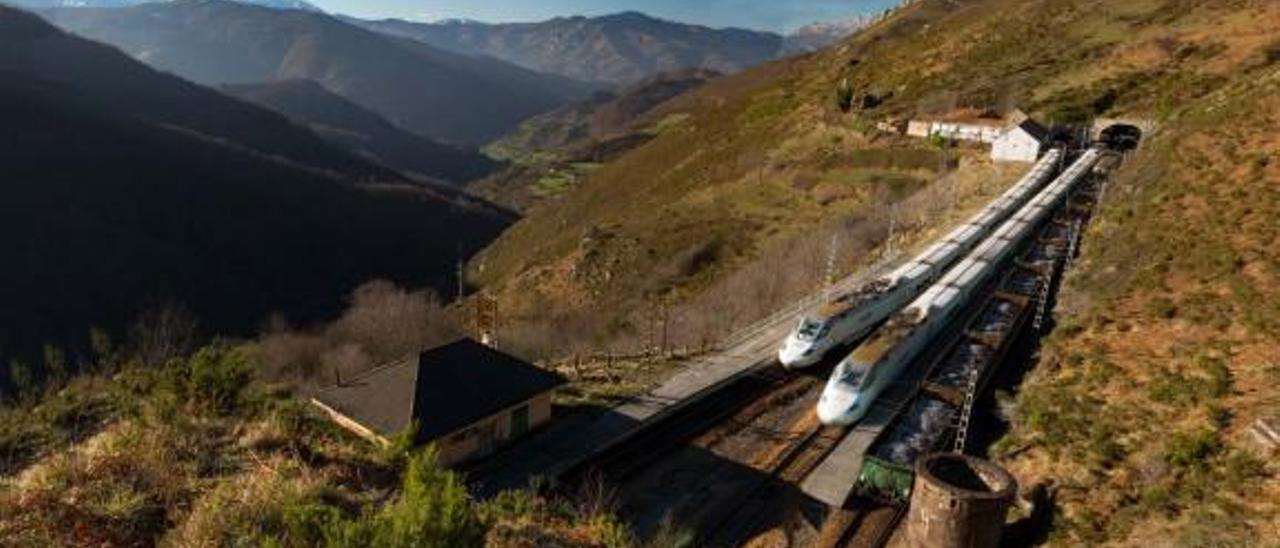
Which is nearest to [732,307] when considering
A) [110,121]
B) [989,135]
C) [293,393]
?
[293,393]

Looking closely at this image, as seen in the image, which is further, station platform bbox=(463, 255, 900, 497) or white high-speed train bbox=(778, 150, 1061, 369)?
white high-speed train bbox=(778, 150, 1061, 369)

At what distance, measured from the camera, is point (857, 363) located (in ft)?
106

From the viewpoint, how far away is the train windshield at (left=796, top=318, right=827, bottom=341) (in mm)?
36531

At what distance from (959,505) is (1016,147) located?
65.1 m

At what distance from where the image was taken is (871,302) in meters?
39.9

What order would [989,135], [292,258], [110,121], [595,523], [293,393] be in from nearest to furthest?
[595,523] < [293,393] < [989,135] < [292,258] < [110,121]

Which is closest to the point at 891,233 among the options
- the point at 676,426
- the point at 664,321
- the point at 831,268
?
the point at 831,268

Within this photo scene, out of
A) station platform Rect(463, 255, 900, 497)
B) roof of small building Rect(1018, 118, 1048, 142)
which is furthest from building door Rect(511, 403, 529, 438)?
roof of small building Rect(1018, 118, 1048, 142)

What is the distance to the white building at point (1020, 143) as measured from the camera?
75.9 meters

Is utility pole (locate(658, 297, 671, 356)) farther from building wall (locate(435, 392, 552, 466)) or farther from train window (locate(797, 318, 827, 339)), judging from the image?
building wall (locate(435, 392, 552, 466))

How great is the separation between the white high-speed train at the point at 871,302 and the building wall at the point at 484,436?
1139 centimetres

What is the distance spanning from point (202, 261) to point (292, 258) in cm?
1513

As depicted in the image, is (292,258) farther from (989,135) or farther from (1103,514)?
(1103,514)

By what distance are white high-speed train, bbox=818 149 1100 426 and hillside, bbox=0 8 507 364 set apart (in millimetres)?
106855
